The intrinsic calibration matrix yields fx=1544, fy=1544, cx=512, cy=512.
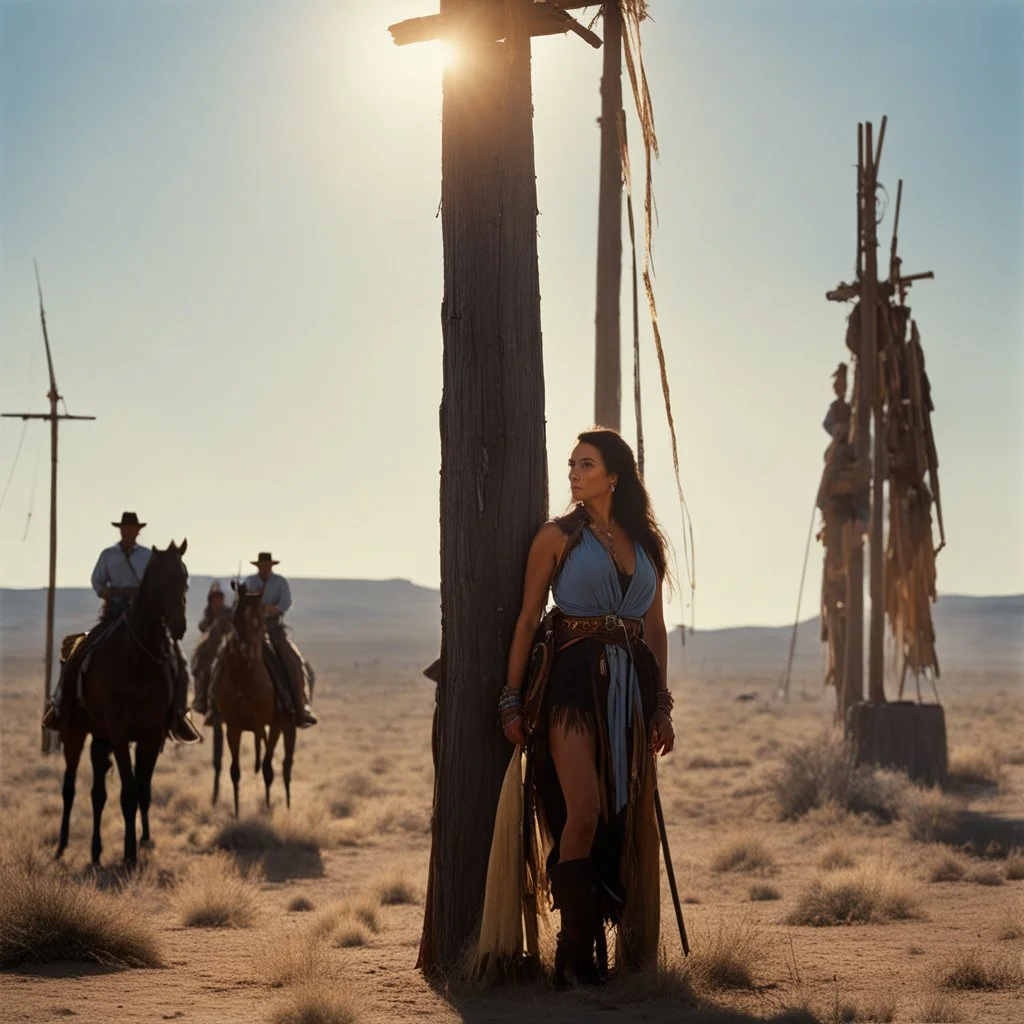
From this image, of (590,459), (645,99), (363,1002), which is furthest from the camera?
(645,99)

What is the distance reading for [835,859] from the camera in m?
12.8

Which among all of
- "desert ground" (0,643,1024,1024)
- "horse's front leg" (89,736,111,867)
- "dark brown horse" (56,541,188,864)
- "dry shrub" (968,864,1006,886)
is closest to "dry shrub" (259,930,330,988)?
"desert ground" (0,643,1024,1024)

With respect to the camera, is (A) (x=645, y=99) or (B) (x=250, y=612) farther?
(B) (x=250, y=612)

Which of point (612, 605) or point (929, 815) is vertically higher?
point (612, 605)

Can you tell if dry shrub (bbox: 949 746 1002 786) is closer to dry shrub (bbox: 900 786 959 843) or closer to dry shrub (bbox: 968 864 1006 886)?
dry shrub (bbox: 900 786 959 843)

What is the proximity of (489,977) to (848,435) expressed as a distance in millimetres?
14189

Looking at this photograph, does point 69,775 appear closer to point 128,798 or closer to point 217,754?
point 128,798

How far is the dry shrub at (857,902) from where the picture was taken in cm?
962

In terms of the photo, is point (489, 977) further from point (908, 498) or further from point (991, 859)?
point (908, 498)

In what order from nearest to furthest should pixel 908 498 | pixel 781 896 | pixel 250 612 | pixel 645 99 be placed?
pixel 645 99
pixel 781 896
pixel 250 612
pixel 908 498

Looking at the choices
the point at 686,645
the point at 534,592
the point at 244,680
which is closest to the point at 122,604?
the point at 244,680

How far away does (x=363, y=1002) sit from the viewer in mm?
6566

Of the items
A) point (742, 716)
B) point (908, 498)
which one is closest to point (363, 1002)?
point (908, 498)

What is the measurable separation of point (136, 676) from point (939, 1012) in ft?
25.8
